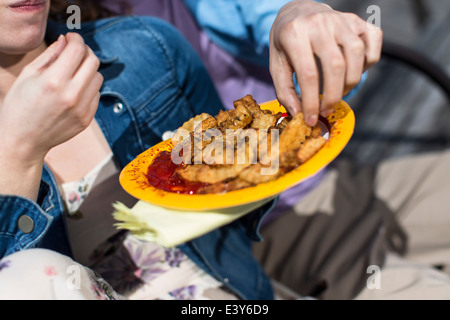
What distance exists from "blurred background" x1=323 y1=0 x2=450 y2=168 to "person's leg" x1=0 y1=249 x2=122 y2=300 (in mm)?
1530

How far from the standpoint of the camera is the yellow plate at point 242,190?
0.48 meters

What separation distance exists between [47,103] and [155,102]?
0.42 metres

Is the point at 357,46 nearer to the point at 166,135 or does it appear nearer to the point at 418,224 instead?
the point at 166,135

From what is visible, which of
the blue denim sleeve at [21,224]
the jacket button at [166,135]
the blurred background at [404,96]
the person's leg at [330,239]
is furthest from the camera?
the blurred background at [404,96]

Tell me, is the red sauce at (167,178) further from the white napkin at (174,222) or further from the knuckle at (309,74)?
the knuckle at (309,74)

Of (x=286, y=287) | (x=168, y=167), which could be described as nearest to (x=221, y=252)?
(x=286, y=287)

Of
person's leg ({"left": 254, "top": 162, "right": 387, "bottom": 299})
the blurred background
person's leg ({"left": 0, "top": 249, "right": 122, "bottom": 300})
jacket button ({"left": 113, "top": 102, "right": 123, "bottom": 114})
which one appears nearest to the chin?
jacket button ({"left": 113, "top": 102, "right": 123, "bottom": 114})

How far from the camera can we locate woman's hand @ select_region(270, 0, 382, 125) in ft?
1.84

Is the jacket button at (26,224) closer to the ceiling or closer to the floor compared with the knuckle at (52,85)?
closer to the floor

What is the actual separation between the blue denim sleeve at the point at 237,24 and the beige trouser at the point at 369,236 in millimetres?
443

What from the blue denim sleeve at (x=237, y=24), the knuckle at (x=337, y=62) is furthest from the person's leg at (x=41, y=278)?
the blue denim sleeve at (x=237, y=24)

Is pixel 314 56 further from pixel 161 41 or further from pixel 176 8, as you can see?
pixel 176 8

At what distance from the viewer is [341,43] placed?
569mm

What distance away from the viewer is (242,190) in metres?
0.49
